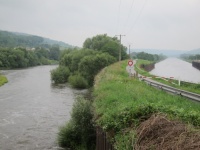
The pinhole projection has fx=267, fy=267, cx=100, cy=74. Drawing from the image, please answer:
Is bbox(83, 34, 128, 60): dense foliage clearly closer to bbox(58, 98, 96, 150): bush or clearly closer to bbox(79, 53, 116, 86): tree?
bbox(79, 53, 116, 86): tree

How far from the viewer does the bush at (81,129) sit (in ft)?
60.6

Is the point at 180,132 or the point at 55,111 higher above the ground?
the point at 180,132

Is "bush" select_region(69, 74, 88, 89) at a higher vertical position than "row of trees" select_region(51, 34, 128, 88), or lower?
lower

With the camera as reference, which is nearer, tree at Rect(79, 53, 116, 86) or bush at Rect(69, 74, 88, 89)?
bush at Rect(69, 74, 88, 89)

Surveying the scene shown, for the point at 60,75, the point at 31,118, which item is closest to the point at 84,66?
the point at 60,75

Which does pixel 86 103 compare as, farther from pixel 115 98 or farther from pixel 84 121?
pixel 115 98

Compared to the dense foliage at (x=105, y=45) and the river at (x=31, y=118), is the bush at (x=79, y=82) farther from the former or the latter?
the dense foliage at (x=105, y=45)

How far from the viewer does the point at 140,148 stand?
8281 mm

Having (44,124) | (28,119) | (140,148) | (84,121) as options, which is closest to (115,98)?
(84,121)

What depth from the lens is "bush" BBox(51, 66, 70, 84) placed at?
6488cm

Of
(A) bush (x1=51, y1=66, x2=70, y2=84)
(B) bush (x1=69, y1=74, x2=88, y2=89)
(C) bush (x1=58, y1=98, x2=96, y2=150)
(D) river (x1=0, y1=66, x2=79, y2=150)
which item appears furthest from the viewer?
(A) bush (x1=51, y1=66, x2=70, y2=84)

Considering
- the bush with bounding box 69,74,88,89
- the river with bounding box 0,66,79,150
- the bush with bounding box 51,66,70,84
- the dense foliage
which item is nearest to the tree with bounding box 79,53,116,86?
the bush with bounding box 69,74,88,89

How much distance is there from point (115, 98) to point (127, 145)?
8.31 m

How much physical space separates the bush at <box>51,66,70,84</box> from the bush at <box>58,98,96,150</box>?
46140 mm
